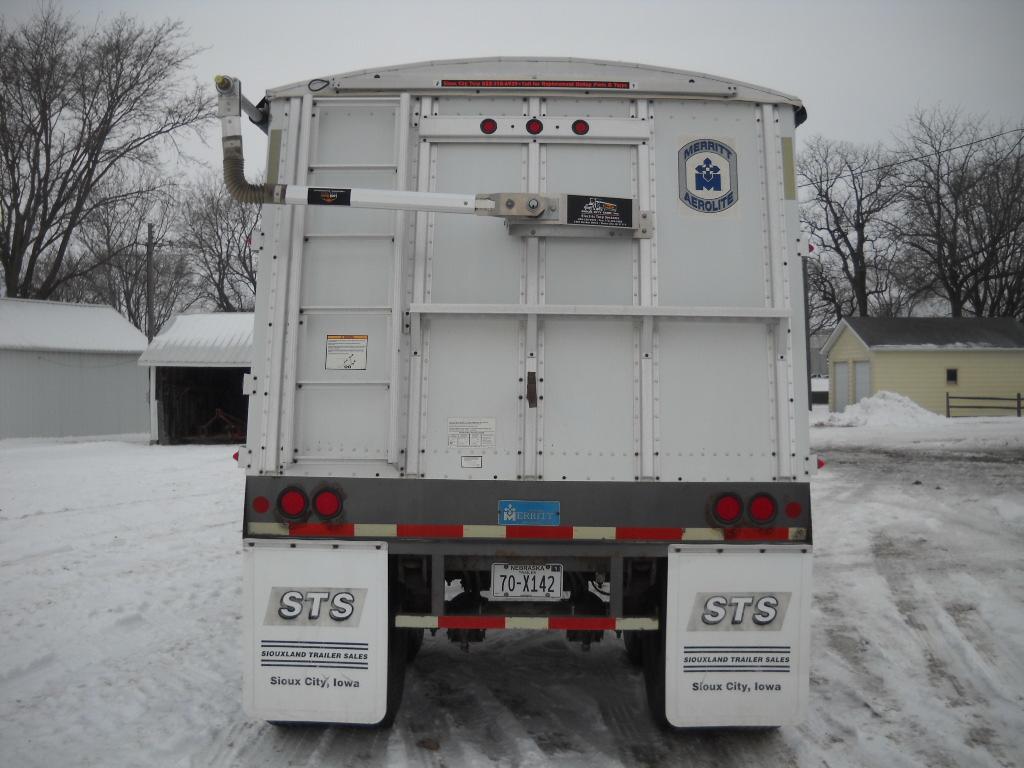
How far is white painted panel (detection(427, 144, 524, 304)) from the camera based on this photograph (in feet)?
12.2

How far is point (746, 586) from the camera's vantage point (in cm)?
362

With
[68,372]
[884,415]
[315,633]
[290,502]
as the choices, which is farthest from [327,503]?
[884,415]

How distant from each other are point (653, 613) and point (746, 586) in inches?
23.1

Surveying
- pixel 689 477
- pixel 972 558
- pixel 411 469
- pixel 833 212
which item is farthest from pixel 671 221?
pixel 833 212

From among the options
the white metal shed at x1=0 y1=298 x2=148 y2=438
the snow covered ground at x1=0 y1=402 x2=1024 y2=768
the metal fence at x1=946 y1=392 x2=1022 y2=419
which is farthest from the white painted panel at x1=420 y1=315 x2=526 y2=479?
the metal fence at x1=946 y1=392 x2=1022 y2=419

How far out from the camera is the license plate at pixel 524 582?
377 centimetres

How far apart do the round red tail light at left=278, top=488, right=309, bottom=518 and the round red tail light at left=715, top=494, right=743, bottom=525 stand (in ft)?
6.28

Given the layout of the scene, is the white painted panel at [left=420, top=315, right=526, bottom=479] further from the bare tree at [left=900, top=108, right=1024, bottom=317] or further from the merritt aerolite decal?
the bare tree at [left=900, top=108, right=1024, bottom=317]

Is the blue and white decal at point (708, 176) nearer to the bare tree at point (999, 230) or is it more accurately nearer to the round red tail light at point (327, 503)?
the round red tail light at point (327, 503)

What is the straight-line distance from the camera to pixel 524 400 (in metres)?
3.66

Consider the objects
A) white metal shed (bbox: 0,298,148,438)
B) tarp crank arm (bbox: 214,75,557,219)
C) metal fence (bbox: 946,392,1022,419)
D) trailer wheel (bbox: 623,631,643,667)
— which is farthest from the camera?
metal fence (bbox: 946,392,1022,419)

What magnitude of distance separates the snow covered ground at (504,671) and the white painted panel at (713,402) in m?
1.45

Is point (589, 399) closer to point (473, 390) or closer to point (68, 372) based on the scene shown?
point (473, 390)

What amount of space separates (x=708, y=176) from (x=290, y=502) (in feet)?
8.33
